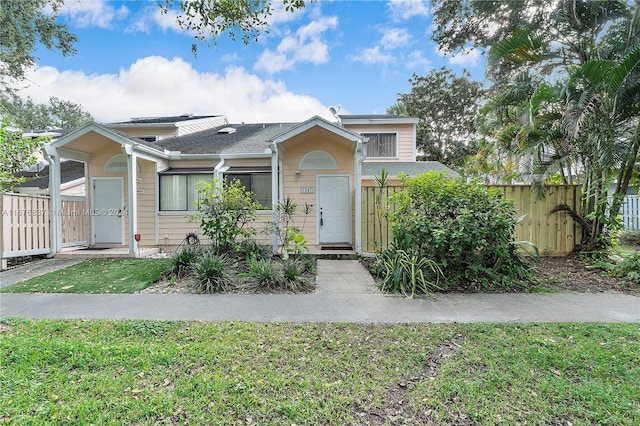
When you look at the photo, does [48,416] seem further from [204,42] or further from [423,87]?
[423,87]

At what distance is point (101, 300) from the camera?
5.08m

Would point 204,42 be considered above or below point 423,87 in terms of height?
below

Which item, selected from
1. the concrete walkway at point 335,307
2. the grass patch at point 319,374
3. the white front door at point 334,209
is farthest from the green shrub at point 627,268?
the white front door at point 334,209

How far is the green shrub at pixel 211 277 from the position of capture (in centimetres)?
563

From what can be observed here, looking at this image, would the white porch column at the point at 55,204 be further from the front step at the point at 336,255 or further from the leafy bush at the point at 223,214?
the front step at the point at 336,255

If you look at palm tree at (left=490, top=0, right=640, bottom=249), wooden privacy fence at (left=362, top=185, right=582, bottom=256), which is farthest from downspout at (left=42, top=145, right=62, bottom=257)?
palm tree at (left=490, top=0, right=640, bottom=249)

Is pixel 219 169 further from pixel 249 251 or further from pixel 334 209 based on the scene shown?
pixel 334 209

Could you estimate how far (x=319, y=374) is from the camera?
286 centimetres

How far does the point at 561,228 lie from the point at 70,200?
14.3 meters

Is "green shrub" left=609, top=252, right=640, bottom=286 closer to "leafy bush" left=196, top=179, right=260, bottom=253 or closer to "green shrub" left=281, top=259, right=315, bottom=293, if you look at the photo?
"green shrub" left=281, top=259, right=315, bottom=293

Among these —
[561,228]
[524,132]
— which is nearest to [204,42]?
[524,132]

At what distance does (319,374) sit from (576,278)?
6391 mm

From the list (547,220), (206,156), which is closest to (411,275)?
(547,220)

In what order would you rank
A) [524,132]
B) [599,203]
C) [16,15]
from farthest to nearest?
[16,15]
[524,132]
[599,203]
